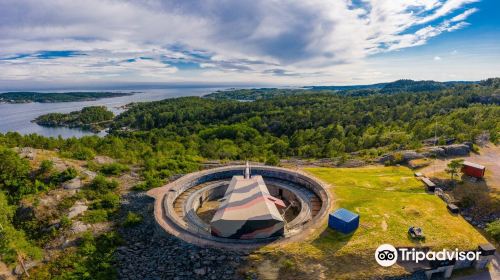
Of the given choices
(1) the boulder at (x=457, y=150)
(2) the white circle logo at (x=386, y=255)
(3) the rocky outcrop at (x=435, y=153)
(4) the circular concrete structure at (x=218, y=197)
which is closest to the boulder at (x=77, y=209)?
(4) the circular concrete structure at (x=218, y=197)

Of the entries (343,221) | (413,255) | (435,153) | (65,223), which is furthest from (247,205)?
(435,153)

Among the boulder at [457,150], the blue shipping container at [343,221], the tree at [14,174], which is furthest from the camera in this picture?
the boulder at [457,150]

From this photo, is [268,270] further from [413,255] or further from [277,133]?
[277,133]

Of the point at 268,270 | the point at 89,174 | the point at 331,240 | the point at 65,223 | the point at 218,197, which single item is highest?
the point at 89,174

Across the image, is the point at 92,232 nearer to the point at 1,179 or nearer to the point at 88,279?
the point at 88,279

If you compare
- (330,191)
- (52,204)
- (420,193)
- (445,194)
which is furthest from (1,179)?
(445,194)

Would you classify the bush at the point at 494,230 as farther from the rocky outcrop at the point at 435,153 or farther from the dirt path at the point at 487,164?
the rocky outcrop at the point at 435,153
